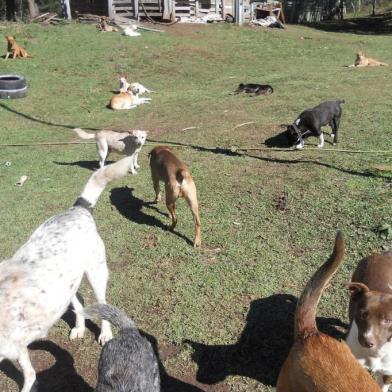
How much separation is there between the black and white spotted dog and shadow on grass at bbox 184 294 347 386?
1.12 meters

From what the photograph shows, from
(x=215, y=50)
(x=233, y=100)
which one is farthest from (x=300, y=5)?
(x=233, y=100)

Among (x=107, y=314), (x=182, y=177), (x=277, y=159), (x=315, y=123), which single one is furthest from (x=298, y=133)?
(x=107, y=314)

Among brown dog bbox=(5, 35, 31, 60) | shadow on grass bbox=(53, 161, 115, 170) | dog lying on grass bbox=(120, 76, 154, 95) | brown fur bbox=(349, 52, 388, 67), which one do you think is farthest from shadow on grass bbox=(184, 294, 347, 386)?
brown dog bbox=(5, 35, 31, 60)

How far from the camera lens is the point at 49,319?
12.3 feet

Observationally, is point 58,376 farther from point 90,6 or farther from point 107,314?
point 90,6

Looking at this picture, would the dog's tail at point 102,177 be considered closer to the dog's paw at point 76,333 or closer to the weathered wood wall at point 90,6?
the dog's paw at point 76,333

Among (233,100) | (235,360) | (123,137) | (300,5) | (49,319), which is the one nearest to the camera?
(49,319)

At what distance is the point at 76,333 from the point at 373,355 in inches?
115

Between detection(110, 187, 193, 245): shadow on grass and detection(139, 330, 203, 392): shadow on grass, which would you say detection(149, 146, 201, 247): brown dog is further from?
detection(139, 330, 203, 392): shadow on grass

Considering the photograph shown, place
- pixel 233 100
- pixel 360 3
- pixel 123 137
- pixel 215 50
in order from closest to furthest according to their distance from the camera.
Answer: pixel 123 137, pixel 233 100, pixel 215 50, pixel 360 3

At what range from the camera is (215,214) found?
279 inches

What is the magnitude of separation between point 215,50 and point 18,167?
1480 cm

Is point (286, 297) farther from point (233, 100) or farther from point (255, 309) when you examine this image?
point (233, 100)

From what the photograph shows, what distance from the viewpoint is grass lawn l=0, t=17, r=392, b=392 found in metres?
4.52
